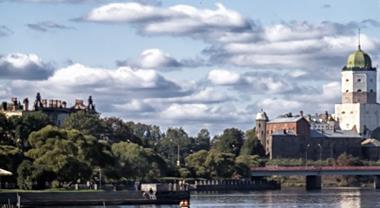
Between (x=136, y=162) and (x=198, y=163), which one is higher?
(x=198, y=163)

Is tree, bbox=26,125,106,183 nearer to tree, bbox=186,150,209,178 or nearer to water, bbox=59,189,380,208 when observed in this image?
water, bbox=59,189,380,208

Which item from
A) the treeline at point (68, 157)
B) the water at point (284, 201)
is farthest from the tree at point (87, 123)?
the water at point (284, 201)

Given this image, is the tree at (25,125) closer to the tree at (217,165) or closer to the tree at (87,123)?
the tree at (87,123)

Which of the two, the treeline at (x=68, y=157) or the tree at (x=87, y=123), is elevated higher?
the tree at (x=87, y=123)

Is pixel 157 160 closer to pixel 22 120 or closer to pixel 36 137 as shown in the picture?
pixel 22 120

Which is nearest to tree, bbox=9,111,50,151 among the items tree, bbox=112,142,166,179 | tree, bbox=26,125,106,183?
tree, bbox=26,125,106,183

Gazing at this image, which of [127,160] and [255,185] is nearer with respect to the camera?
[127,160]

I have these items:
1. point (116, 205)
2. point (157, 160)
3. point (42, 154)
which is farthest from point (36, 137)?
point (157, 160)

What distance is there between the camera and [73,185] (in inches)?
4742

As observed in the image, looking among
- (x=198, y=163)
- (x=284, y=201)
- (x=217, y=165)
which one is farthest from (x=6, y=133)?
(x=217, y=165)

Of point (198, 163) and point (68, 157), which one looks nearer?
point (68, 157)

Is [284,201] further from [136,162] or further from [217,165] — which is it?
[217,165]

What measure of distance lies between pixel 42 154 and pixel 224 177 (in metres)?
82.2

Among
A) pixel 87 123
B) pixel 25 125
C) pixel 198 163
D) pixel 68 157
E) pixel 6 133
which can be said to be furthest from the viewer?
pixel 198 163
